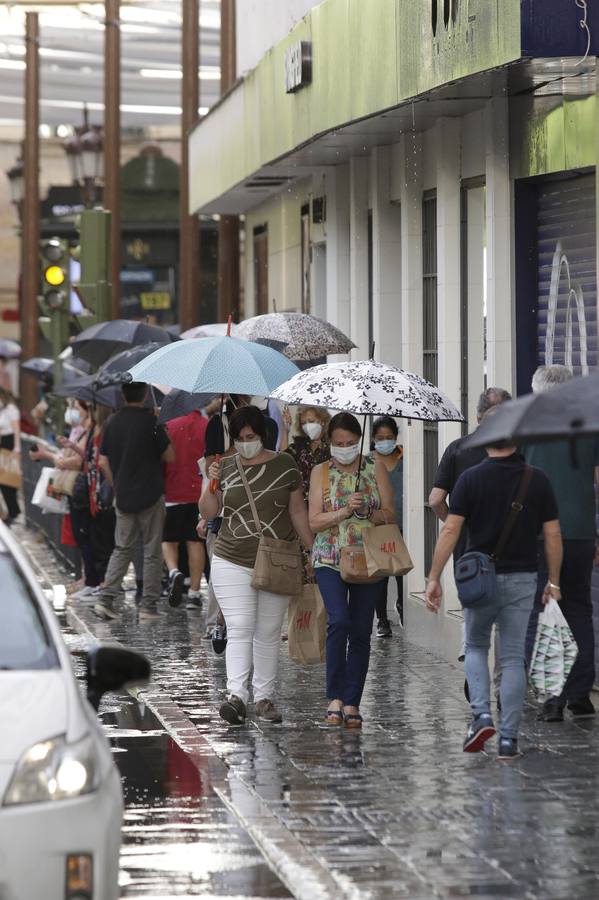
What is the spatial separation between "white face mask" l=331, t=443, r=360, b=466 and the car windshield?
12.5 ft

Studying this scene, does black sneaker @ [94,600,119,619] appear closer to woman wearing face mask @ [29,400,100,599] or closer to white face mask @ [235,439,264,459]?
woman wearing face mask @ [29,400,100,599]

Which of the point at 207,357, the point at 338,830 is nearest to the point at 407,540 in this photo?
the point at 207,357

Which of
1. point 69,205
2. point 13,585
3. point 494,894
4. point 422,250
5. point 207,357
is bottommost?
point 494,894

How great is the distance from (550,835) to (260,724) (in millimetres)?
3105

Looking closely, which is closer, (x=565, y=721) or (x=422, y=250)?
(x=565, y=721)

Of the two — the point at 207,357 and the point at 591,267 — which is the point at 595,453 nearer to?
the point at 591,267

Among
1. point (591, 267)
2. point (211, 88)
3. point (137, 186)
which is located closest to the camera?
point (591, 267)

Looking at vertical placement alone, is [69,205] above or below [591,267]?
above

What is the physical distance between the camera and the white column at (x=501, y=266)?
1288cm

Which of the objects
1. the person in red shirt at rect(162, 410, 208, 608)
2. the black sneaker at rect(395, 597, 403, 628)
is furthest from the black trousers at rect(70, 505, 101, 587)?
the black sneaker at rect(395, 597, 403, 628)

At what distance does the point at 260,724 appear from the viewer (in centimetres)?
1091

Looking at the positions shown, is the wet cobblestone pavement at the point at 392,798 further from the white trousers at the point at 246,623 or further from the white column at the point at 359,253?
the white column at the point at 359,253

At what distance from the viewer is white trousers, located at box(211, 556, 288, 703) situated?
35.6ft

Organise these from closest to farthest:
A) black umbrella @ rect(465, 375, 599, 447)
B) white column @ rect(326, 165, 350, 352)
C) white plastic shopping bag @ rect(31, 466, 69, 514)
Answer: black umbrella @ rect(465, 375, 599, 447), white column @ rect(326, 165, 350, 352), white plastic shopping bag @ rect(31, 466, 69, 514)
